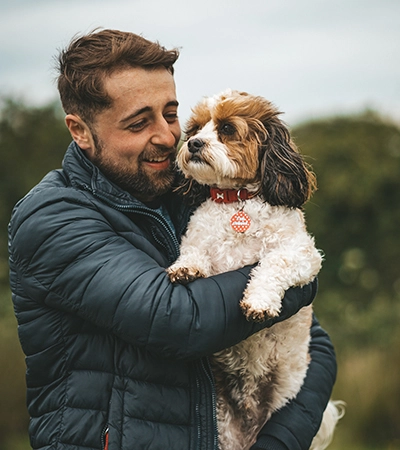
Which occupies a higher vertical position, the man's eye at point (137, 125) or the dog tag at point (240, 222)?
the man's eye at point (137, 125)

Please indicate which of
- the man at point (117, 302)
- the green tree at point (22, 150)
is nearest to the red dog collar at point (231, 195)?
the man at point (117, 302)

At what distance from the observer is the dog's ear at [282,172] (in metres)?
3.01

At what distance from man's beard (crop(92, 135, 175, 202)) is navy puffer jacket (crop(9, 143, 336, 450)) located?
28 centimetres

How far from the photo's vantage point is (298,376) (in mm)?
3086

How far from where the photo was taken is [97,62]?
287cm

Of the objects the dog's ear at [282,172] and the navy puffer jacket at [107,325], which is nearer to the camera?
the navy puffer jacket at [107,325]

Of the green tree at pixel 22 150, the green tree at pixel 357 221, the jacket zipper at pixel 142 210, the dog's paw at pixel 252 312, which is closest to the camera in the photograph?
the dog's paw at pixel 252 312

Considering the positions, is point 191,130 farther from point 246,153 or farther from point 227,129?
point 246,153

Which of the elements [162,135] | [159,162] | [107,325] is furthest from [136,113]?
[107,325]

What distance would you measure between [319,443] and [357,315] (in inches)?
194

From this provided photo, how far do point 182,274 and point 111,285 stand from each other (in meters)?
0.39

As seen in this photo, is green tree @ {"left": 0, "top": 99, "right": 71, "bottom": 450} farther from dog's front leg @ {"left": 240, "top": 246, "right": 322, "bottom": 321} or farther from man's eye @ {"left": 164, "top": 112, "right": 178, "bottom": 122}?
dog's front leg @ {"left": 240, "top": 246, "right": 322, "bottom": 321}

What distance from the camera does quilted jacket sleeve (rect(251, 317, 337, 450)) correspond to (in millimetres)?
2775

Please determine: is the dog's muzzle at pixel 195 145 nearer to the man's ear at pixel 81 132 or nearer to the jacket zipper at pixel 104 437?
the man's ear at pixel 81 132
